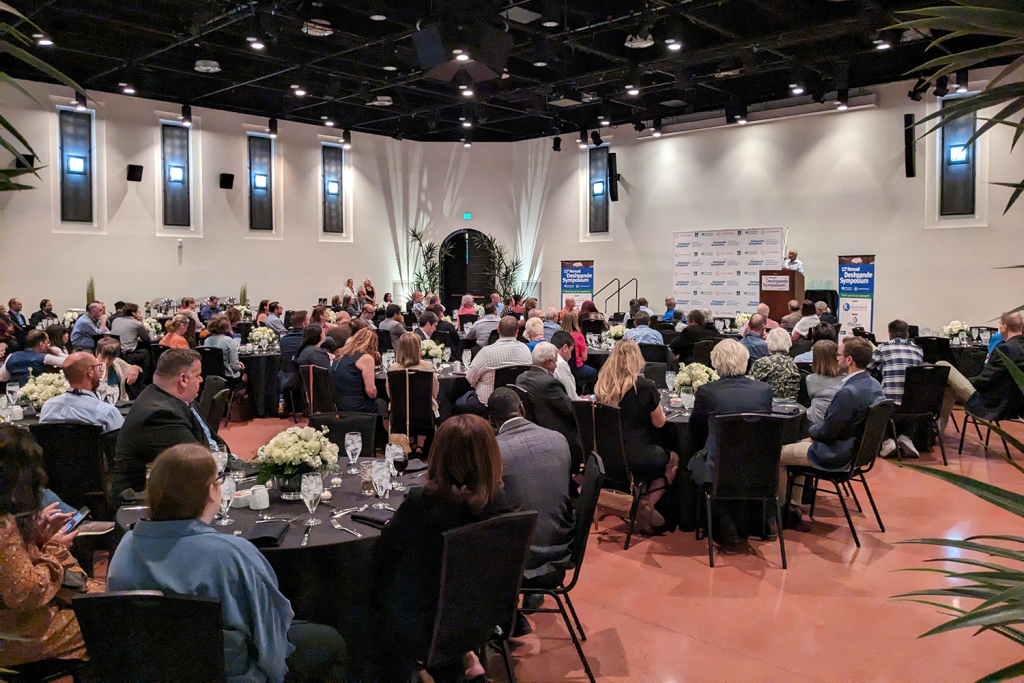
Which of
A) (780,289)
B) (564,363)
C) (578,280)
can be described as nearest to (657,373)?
(564,363)

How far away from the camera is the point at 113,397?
226 inches

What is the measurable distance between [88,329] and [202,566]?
937 cm

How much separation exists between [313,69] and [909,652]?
12863 millimetres

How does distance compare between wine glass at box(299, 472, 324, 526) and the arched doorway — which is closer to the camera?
wine glass at box(299, 472, 324, 526)

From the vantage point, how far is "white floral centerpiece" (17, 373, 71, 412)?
210 inches

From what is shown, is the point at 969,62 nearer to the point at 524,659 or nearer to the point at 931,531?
the point at 524,659

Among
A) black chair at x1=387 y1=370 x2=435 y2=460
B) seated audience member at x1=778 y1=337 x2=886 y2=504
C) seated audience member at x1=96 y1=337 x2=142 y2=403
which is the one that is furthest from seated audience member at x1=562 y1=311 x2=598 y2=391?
seated audience member at x1=96 y1=337 x2=142 y2=403

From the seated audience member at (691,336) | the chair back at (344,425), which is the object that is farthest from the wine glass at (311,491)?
the seated audience member at (691,336)

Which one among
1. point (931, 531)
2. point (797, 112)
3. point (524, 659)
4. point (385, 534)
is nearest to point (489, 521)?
point (385, 534)

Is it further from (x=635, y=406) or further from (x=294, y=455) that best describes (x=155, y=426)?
(x=635, y=406)

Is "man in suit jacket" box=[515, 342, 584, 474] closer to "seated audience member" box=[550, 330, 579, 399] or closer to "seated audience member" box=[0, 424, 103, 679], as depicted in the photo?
"seated audience member" box=[550, 330, 579, 399]

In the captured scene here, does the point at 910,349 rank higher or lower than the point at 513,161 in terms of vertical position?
lower

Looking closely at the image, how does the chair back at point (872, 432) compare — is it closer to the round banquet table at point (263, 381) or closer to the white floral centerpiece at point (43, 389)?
the white floral centerpiece at point (43, 389)

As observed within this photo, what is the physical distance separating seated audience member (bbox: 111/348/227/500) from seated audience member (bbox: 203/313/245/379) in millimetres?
5051
